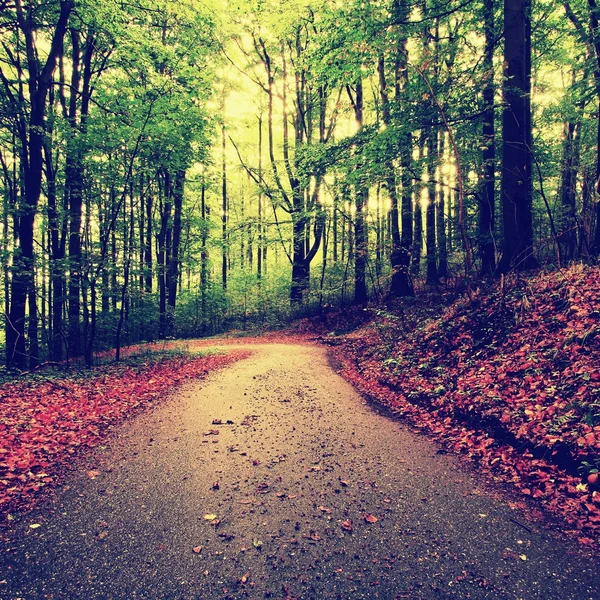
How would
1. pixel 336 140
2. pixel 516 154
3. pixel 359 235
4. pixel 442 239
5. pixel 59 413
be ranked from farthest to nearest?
pixel 359 235 → pixel 442 239 → pixel 336 140 → pixel 516 154 → pixel 59 413

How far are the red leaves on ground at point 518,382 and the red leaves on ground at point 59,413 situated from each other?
16.8ft

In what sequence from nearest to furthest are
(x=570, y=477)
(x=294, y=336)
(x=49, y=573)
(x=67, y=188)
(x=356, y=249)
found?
(x=49, y=573), (x=570, y=477), (x=67, y=188), (x=356, y=249), (x=294, y=336)

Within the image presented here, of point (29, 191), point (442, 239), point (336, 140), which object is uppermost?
point (336, 140)

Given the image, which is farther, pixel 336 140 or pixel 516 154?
pixel 336 140

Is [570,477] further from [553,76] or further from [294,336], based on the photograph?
[553,76]

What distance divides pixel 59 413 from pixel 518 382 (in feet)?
26.2

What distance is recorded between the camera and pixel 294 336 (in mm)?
18234

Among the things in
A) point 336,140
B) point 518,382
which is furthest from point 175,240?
point 518,382

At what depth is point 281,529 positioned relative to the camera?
3412mm

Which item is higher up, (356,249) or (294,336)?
(356,249)

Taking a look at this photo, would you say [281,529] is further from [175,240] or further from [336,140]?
[175,240]

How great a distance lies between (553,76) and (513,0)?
55.8 feet

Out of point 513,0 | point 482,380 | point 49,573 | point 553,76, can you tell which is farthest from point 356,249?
point 553,76

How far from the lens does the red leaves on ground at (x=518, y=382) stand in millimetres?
4051
